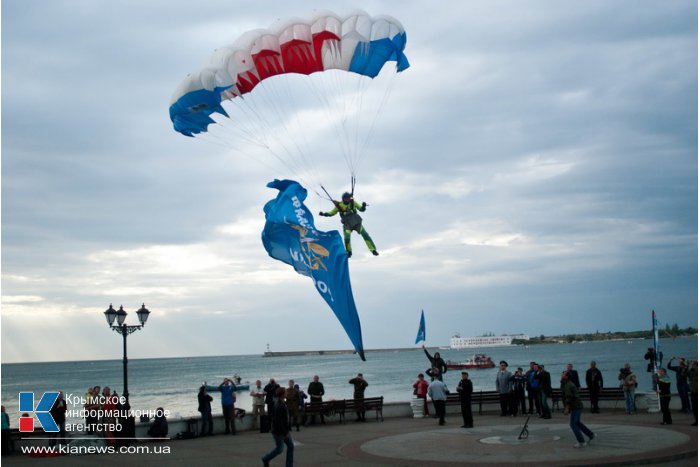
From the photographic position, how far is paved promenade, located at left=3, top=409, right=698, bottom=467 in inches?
443

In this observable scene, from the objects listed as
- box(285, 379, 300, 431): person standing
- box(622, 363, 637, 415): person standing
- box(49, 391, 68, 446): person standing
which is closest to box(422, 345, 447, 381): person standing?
box(285, 379, 300, 431): person standing

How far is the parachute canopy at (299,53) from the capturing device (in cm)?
1460

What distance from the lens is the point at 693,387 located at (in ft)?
46.7

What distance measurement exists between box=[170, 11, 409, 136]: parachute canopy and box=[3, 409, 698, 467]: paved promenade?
7.34 meters

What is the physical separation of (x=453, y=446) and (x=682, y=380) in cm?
589

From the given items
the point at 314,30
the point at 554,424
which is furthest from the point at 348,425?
the point at 314,30

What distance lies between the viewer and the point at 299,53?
14867mm

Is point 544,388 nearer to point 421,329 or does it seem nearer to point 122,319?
point 421,329

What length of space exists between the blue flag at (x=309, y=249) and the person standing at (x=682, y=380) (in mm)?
7215

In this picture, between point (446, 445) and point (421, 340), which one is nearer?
point (446, 445)

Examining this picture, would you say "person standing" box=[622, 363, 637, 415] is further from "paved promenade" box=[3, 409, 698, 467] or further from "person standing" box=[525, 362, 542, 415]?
"person standing" box=[525, 362, 542, 415]

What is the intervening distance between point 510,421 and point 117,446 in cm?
880

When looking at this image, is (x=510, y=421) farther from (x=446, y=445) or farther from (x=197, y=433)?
(x=197, y=433)

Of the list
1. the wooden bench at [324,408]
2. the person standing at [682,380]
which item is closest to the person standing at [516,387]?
the person standing at [682,380]
